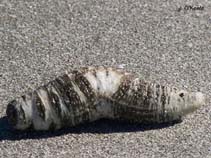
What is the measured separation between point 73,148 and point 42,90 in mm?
289

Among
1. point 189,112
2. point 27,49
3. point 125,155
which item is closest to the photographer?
point 125,155

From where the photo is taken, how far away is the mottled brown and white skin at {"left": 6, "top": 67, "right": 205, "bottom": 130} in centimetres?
280

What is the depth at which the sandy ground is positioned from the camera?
2.77m

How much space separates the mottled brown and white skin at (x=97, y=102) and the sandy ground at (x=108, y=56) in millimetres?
56

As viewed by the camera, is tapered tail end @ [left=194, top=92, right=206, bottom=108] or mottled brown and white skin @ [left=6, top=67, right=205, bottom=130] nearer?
mottled brown and white skin @ [left=6, top=67, right=205, bottom=130]

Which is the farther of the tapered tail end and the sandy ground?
the tapered tail end

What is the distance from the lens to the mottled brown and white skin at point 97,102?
2803 mm

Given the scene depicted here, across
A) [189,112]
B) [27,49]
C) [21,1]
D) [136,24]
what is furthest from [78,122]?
[21,1]

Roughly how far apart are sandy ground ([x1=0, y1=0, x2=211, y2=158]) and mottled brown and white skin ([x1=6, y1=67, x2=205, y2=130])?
6cm

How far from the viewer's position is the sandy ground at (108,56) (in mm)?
2772

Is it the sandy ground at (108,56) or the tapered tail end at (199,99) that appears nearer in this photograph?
the sandy ground at (108,56)

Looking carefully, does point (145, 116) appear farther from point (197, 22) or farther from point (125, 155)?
point (197, 22)

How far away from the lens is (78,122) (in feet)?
9.36

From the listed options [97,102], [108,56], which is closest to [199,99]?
[97,102]
